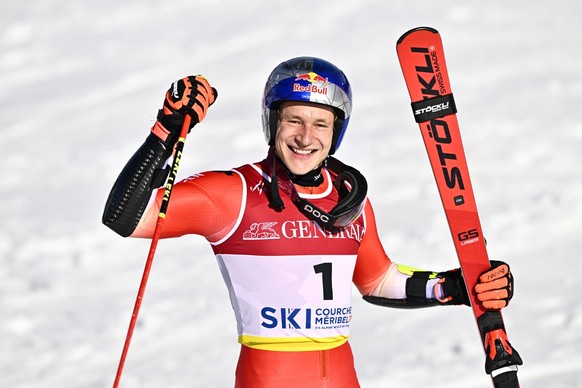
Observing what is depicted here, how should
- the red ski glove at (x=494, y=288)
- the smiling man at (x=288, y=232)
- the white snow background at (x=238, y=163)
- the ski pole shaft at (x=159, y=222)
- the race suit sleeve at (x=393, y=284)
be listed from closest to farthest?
the ski pole shaft at (x=159, y=222) < the smiling man at (x=288, y=232) < the red ski glove at (x=494, y=288) < the race suit sleeve at (x=393, y=284) < the white snow background at (x=238, y=163)

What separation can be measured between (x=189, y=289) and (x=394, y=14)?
710 centimetres

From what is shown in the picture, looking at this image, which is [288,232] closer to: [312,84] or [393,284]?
[312,84]

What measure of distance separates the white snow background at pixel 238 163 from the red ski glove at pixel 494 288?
2.76 m

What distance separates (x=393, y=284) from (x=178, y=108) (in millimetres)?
1312

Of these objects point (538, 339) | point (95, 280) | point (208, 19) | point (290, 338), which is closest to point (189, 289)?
point (95, 280)

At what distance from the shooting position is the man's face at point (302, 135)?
3.97 metres

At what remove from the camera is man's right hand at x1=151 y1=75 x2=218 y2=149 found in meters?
3.73

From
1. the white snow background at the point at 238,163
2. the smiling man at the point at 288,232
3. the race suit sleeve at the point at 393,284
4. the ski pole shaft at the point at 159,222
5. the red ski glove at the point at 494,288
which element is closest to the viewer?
the ski pole shaft at the point at 159,222

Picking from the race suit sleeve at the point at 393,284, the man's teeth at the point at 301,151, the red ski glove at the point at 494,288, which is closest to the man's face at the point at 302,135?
the man's teeth at the point at 301,151

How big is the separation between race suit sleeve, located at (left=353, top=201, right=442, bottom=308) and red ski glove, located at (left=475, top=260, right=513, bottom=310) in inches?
8.0

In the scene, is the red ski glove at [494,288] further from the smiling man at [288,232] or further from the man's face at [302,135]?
the man's face at [302,135]

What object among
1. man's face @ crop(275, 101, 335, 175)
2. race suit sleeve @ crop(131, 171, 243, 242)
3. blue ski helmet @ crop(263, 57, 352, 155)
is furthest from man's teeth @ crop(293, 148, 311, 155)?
race suit sleeve @ crop(131, 171, 243, 242)

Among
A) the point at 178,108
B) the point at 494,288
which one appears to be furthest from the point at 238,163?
the point at 178,108

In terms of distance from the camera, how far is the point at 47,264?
9055 mm
